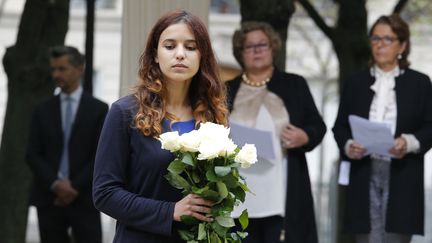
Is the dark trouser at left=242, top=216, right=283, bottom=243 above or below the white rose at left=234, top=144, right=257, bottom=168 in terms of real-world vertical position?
below

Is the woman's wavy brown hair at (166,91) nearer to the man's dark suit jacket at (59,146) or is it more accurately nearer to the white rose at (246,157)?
the white rose at (246,157)

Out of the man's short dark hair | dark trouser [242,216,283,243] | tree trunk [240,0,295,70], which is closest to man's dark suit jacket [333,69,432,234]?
dark trouser [242,216,283,243]

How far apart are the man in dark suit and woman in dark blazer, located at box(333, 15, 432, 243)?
7.37ft

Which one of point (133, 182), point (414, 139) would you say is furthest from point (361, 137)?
point (133, 182)

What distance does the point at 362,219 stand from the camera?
23.6 ft

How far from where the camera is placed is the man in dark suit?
8562 millimetres

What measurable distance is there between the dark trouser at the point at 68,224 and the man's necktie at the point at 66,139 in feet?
0.99

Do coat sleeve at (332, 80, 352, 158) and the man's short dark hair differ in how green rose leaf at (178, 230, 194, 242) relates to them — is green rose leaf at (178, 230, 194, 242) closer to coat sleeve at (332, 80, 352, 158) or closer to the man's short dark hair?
coat sleeve at (332, 80, 352, 158)

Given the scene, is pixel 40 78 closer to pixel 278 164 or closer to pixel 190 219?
pixel 278 164

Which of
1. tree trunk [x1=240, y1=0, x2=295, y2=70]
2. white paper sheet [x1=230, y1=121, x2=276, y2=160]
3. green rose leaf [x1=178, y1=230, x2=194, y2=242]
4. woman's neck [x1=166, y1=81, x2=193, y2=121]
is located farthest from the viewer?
tree trunk [x1=240, y1=0, x2=295, y2=70]

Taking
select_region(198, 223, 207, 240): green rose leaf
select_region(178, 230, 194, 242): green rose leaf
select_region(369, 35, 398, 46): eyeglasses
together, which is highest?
select_region(369, 35, 398, 46): eyeglasses

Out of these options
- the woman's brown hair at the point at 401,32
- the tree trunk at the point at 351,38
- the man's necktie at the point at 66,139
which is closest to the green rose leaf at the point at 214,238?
the woman's brown hair at the point at 401,32

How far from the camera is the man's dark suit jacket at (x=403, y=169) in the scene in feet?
23.3

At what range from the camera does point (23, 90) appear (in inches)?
426
